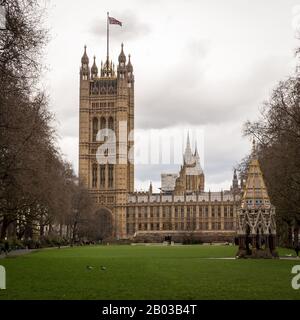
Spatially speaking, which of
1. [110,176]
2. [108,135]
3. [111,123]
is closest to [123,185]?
[110,176]

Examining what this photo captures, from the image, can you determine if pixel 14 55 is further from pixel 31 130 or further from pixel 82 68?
pixel 82 68

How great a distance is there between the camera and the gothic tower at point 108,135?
6344 inches

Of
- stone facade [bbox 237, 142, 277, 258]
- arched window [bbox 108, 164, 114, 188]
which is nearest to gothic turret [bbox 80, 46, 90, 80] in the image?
arched window [bbox 108, 164, 114, 188]

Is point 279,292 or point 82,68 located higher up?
point 82,68

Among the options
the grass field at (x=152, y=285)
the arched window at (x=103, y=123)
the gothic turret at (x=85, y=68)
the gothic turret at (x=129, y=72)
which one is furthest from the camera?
the gothic turret at (x=129, y=72)

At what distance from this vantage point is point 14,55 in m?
24.5

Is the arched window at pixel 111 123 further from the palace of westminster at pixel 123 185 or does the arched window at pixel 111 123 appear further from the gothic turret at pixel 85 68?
the gothic turret at pixel 85 68

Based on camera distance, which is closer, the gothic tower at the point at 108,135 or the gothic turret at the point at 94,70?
the gothic tower at the point at 108,135

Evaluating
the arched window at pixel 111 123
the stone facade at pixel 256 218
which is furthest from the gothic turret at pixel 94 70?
the stone facade at pixel 256 218

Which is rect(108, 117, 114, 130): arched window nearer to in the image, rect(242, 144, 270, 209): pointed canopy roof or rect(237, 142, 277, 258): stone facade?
rect(237, 142, 277, 258): stone facade
